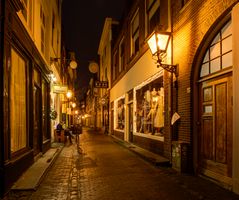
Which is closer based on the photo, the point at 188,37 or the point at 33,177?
the point at 33,177

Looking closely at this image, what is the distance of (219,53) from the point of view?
7621mm

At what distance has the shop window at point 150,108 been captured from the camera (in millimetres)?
Result: 12716

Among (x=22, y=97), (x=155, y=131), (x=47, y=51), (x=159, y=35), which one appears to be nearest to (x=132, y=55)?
(x=47, y=51)

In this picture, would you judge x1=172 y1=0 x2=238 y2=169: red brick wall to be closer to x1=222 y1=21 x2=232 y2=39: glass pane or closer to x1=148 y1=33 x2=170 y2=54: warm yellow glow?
x1=222 y1=21 x2=232 y2=39: glass pane

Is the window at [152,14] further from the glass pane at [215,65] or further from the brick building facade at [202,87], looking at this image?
the glass pane at [215,65]

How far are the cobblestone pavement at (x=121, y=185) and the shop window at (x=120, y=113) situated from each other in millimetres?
11798

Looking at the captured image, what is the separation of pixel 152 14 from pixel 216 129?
26.0 ft

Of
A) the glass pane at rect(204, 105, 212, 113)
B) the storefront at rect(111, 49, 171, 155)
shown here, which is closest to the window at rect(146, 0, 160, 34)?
the storefront at rect(111, 49, 171, 155)

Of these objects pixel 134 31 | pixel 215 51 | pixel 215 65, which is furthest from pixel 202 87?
pixel 134 31

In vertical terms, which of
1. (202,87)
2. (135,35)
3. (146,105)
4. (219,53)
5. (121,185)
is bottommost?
(121,185)

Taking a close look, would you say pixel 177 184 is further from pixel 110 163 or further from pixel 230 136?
pixel 110 163

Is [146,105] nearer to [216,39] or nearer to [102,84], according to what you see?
[216,39]

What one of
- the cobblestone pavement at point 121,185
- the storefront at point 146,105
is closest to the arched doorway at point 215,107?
the cobblestone pavement at point 121,185

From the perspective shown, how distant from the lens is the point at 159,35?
10211mm
